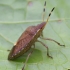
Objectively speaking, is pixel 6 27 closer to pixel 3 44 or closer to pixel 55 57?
pixel 3 44

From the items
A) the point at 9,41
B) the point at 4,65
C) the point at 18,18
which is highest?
the point at 18,18

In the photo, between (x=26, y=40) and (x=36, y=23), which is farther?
(x=36, y=23)

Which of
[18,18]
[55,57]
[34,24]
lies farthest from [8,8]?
[55,57]

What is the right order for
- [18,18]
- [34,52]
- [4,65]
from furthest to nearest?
1. [18,18]
2. [34,52]
3. [4,65]

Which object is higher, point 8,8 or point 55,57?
point 8,8

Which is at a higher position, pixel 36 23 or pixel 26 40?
pixel 36 23

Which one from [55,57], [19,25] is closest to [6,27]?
[19,25]

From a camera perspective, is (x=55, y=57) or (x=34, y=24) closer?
(x=55, y=57)

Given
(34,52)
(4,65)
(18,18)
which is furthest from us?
(18,18)
